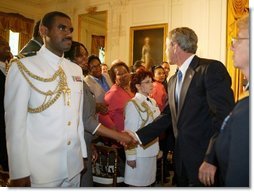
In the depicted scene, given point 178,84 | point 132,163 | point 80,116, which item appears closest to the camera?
point 80,116

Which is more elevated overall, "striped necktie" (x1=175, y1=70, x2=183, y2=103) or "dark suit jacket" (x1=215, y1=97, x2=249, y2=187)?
"striped necktie" (x1=175, y1=70, x2=183, y2=103)

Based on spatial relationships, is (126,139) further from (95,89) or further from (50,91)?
(95,89)

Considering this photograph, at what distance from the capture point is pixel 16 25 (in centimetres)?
754

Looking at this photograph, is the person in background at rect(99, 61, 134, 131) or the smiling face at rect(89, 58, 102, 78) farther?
the smiling face at rect(89, 58, 102, 78)

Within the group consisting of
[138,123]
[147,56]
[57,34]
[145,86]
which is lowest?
[138,123]

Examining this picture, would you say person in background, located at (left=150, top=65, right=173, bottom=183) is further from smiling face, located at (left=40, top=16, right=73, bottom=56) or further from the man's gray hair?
smiling face, located at (left=40, top=16, right=73, bottom=56)

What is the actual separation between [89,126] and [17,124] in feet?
2.03

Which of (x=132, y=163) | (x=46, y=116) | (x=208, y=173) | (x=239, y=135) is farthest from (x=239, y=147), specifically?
(x=132, y=163)

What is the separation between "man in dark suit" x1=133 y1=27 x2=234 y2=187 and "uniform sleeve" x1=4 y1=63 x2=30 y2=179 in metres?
0.92

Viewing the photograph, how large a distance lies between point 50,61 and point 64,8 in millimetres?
6620

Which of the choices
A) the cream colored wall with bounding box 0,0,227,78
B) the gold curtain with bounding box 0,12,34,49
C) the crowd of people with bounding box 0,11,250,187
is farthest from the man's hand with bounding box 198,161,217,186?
the gold curtain with bounding box 0,12,34,49

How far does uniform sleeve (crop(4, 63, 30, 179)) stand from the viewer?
1.47m

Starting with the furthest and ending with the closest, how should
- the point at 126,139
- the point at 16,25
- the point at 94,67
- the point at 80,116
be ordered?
the point at 16,25 < the point at 94,67 < the point at 126,139 < the point at 80,116

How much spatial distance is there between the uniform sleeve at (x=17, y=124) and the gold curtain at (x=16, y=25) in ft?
20.3
